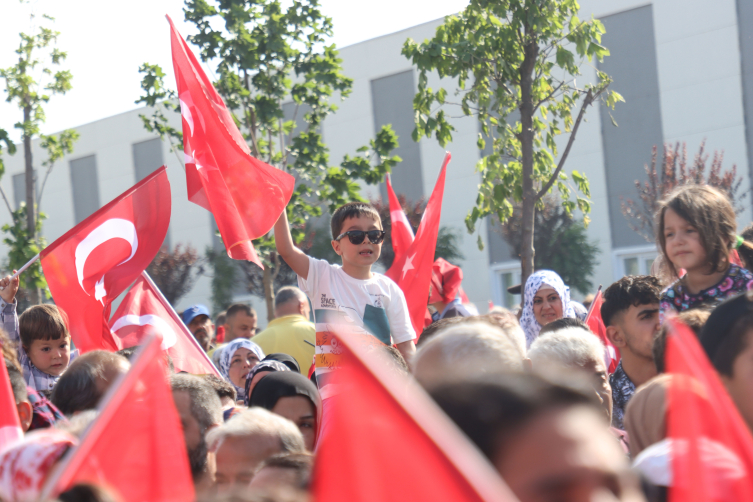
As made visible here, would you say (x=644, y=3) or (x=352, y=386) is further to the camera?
(x=644, y=3)

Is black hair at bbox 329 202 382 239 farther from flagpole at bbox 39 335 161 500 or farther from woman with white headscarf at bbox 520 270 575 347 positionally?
flagpole at bbox 39 335 161 500

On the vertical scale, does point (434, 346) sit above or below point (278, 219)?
below

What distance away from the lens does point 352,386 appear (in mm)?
1004

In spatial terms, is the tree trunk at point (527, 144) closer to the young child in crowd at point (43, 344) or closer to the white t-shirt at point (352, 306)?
the white t-shirt at point (352, 306)

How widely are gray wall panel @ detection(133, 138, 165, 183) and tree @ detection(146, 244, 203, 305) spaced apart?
420cm

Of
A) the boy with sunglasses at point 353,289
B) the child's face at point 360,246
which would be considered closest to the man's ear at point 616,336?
the boy with sunglasses at point 353,289

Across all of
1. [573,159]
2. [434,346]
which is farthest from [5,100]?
[573,159]

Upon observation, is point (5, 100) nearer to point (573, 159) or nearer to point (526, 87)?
point (526, 87)

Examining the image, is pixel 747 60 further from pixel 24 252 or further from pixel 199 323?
pixel 24 252

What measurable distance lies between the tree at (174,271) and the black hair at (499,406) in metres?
26.3

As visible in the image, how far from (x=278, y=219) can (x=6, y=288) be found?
6.22ft

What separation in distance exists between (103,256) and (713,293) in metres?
3.73

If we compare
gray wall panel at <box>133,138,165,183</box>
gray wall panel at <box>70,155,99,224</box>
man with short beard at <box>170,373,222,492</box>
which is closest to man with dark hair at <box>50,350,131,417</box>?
man with short beard at <box>170,373,222,492</box>

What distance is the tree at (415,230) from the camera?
2297 cm
